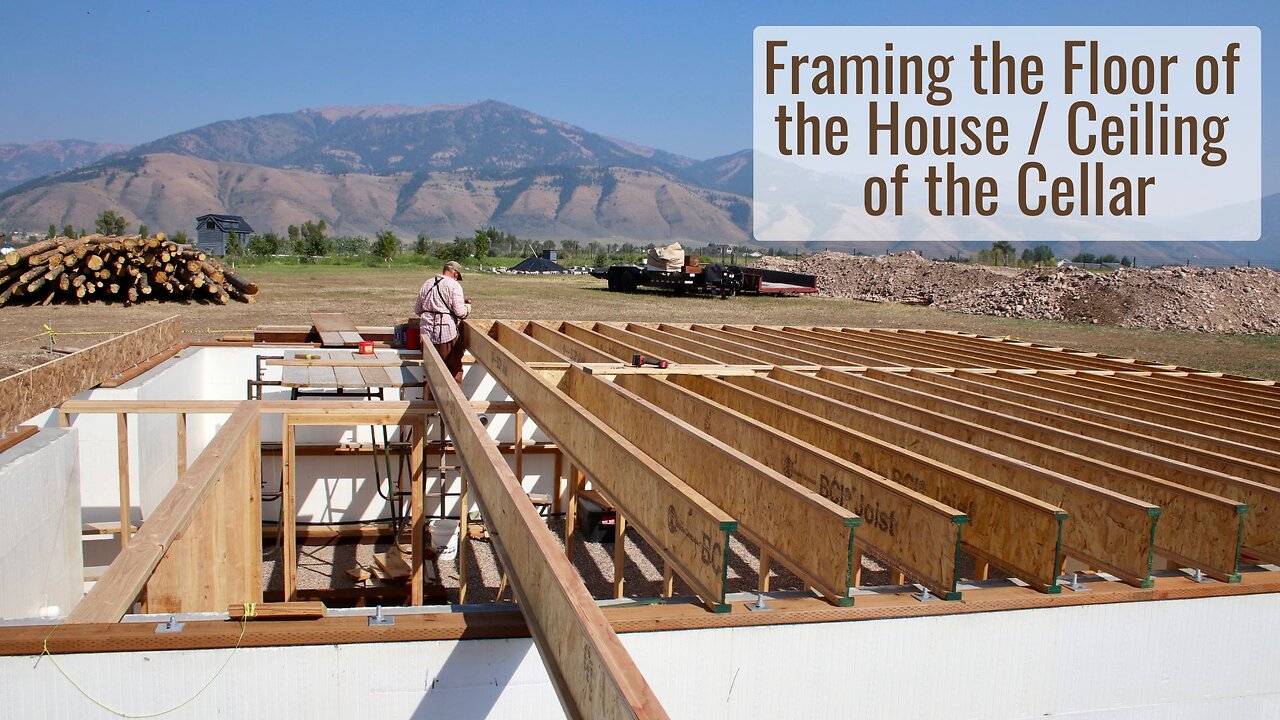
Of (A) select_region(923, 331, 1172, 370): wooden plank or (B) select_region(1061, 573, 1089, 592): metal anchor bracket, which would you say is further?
(A) select_region(923, 331, 1172, 370): wooden plank

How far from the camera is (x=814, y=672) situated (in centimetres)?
361

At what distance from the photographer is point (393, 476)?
422 inches

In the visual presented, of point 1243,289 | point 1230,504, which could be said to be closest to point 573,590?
point 1230,504

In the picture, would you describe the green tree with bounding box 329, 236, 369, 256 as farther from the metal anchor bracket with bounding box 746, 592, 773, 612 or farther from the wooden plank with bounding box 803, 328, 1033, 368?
the metal anchor bracket with bounding box 746, 592, 773, 612

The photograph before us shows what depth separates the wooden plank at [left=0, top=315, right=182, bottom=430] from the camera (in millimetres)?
6238

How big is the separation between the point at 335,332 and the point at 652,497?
29.5 feet

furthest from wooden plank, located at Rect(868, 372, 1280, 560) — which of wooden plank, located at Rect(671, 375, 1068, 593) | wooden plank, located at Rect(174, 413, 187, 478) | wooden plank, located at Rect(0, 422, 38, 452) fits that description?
wooden plank, located at Rect(0, 422, 38, 452)

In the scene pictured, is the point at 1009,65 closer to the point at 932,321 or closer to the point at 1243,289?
the point at 932,321

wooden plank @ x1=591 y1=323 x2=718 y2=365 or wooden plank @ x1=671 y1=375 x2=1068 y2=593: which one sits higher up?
wooden plank @ x1=591 y1=323 x2=718 y2=365

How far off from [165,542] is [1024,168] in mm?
13952

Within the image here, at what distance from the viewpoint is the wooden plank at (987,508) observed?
11.7 feet

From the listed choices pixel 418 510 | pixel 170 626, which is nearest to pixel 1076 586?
pixel 170 626

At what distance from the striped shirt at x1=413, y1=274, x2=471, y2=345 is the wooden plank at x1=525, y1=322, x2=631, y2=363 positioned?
2.86 feet

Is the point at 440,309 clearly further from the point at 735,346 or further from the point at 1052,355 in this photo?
the point at 1052,355
